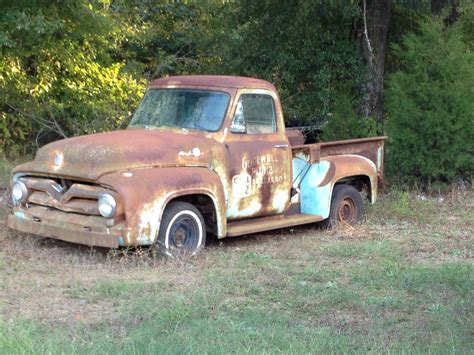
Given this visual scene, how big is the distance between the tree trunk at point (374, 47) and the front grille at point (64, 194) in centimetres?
780

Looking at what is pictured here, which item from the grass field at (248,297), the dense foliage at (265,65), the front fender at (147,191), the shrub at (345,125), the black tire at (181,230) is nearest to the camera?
the grass field at (248,297)

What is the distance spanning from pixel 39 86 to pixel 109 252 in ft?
28.6

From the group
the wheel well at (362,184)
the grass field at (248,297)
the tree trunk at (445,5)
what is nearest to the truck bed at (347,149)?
the wheel well at (362,184)

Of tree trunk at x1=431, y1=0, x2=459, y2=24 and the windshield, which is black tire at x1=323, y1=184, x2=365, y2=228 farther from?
tree trunk at x1=431, y1=0, x2=459, y2=24

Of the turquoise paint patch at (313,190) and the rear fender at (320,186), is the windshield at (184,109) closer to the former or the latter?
the turquoise paint patch at (313,190)

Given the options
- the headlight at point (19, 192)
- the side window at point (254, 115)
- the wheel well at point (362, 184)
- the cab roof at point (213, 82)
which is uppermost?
the cab roof at point (213, 82)

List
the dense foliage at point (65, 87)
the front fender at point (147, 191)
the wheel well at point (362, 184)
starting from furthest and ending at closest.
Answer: the dense foliage at point (65, 87) < the wheel well at point (362, 184) < the front fender at point (147, 191)

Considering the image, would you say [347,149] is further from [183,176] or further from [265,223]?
[183,176]

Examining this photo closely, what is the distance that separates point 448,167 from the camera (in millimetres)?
12344

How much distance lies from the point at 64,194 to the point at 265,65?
7764mm

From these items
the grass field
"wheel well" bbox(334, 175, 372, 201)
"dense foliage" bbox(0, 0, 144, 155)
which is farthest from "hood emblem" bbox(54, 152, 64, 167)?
"dense foliage" bbox(0, 0, 144, 155)

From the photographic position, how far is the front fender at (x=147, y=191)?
23.4ft

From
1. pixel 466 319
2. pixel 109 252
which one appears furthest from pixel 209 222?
pixel 466 319

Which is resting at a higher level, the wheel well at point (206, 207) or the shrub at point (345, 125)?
the shrub at point (345, 125)
